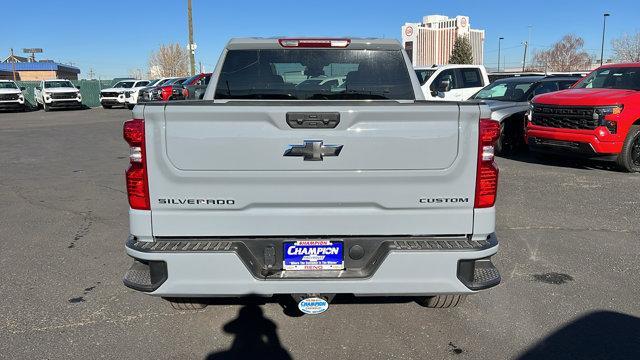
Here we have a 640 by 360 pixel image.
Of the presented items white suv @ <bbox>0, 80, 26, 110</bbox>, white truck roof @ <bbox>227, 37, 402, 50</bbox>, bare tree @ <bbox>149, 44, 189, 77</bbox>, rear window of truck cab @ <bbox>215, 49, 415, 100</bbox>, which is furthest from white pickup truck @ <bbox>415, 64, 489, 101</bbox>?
bare tree @ <bbox>149, 44, 189, 77</bbox>

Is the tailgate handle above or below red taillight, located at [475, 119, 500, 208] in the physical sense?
above

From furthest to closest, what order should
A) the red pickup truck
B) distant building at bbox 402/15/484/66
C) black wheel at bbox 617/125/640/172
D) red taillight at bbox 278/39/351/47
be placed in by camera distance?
distant building at bbox 402/15/484/66
black wheel at bbox 617/125/640/172
the red pickup truck
red taillight at bbox 278/39/351/47

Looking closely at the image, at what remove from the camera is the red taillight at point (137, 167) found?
115 inches

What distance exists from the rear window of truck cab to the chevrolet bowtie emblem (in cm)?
152

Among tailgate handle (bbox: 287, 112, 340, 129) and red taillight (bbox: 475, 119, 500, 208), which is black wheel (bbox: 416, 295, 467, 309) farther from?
tailgate handle (bbox: 287, 112, 340, 129)

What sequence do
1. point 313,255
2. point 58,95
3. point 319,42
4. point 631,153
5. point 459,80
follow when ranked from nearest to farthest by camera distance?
point 313,255
point 319,42
point 631,153
point 459,80
point 58,95

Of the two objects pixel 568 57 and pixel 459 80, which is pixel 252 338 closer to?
pixel 459 80

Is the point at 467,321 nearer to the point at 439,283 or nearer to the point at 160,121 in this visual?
the point at 439,283

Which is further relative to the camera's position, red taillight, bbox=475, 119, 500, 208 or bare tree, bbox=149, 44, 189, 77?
bare tree, bbox=149, 44, 189, 77

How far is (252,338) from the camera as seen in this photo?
3.53 meters

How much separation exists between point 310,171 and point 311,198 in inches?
6.3

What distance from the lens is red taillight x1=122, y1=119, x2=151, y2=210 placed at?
2.92 m

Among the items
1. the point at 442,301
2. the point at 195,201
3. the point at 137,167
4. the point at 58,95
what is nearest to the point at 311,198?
the point at 195,201

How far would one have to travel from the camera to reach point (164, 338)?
11.6ft
